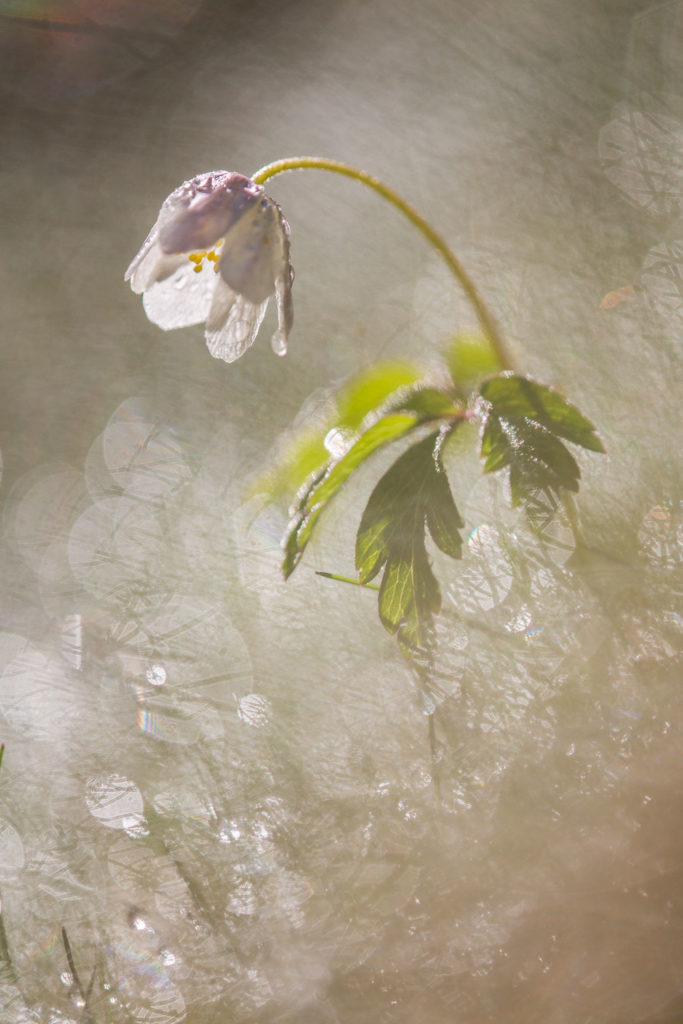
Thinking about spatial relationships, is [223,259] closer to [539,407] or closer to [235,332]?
[235,332]

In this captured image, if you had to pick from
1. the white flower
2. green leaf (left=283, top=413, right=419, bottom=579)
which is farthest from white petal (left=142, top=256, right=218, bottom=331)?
green leaf (left=283, top=413, right=419, bottom=579)

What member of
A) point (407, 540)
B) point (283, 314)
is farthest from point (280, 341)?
point (407, 540)

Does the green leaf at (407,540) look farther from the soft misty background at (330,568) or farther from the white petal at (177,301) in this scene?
the white petal at (177,301)

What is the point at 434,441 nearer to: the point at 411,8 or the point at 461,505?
the point at 461,505

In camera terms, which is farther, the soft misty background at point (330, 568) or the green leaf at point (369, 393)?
the green leaf at point (369, 393)

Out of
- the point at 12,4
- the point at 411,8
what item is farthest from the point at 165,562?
the point at 12,4

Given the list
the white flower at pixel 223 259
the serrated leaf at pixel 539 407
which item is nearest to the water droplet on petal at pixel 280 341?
the white flower at pixel 223 259
